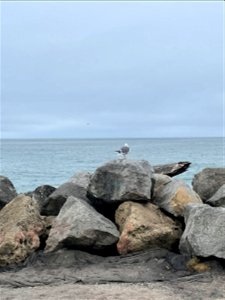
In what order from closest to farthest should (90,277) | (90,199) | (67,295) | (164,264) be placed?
(67,295), (90,277), (164,264), (90,199)

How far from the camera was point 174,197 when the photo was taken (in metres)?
8.87

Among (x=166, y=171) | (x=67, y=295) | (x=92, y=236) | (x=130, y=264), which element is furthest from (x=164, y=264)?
(x=166, y=171)

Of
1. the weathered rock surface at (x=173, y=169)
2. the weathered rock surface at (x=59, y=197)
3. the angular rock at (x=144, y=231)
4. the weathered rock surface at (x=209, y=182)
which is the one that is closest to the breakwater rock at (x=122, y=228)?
the angular rock at (x=144, y=231)

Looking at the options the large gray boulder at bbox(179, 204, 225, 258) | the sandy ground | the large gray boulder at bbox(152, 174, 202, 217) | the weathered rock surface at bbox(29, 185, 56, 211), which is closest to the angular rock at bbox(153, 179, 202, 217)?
the large gray boulder at bbox(152, 174, 202, 217)

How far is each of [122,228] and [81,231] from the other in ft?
2.61

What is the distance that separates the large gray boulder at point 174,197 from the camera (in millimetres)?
8812

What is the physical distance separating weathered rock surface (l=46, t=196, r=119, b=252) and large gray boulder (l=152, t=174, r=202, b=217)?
105 centimetres

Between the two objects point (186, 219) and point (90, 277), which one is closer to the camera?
point (90, 277)

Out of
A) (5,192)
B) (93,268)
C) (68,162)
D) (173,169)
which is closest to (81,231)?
(93,268)

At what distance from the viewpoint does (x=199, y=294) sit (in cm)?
658

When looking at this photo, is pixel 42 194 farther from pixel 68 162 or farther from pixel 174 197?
pixel 68 162

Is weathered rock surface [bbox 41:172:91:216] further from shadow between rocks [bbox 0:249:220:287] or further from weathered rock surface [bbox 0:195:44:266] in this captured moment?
shadow between rocks [bbox 0:249:220:287]

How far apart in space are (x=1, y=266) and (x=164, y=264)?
264 centimetres

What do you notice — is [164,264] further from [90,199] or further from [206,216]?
[90,199]
